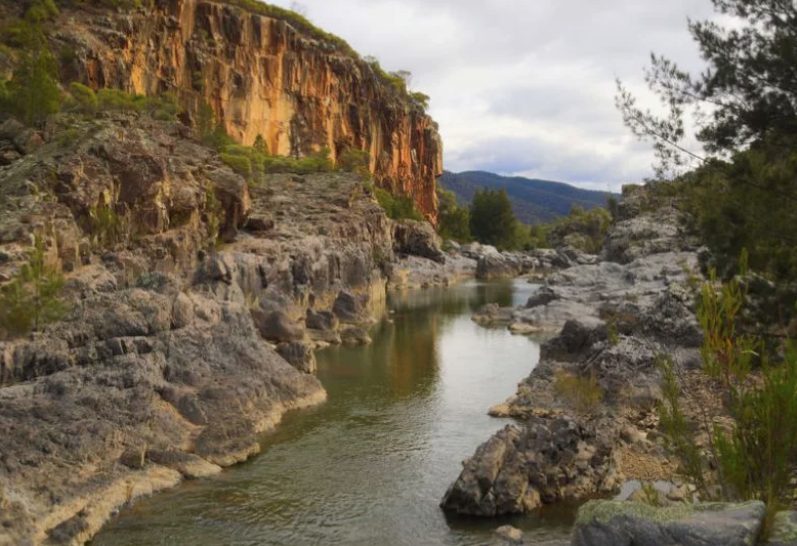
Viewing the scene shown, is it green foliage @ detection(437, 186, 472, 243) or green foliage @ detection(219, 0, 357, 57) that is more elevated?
green foliage @ detection(219, 0, 357, 57)

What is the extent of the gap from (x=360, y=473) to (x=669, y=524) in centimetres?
1610

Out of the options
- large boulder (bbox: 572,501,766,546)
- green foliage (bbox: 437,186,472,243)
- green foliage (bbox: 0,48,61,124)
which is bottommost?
large boulder (bbox: 572,501,766,546)

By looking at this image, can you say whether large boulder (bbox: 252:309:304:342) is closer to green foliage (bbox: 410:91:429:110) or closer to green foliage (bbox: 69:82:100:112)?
green foliage (bbox: 69:82:100:112)

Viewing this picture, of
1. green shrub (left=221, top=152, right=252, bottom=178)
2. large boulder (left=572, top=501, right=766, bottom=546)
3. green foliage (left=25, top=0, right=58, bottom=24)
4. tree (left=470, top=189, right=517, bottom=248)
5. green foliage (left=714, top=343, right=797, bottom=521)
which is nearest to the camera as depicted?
large boulder (left=572, top=501, right=766, bottom=546)

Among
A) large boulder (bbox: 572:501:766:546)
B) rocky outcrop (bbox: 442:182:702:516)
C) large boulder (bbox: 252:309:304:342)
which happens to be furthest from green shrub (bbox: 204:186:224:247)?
large boulder (bbox: 572:501:766:546)

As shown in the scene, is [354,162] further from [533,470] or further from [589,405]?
[533,470]

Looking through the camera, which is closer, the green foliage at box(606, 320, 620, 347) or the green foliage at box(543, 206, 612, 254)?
the green foliage at box(606, 320, 620, 347)

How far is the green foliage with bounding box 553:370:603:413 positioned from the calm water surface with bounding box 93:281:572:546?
130 inches

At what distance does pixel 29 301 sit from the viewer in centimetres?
2738

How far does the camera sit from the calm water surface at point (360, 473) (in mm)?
20562

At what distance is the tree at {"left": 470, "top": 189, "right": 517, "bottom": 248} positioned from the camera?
148887 millimetres

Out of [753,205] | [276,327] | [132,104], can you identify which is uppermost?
[132,104]

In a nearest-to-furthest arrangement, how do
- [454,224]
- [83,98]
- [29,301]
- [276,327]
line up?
[29,301]
[276,327]
[83,98]
[454,224]

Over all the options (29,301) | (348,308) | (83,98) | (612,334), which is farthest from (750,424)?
(348,308)
